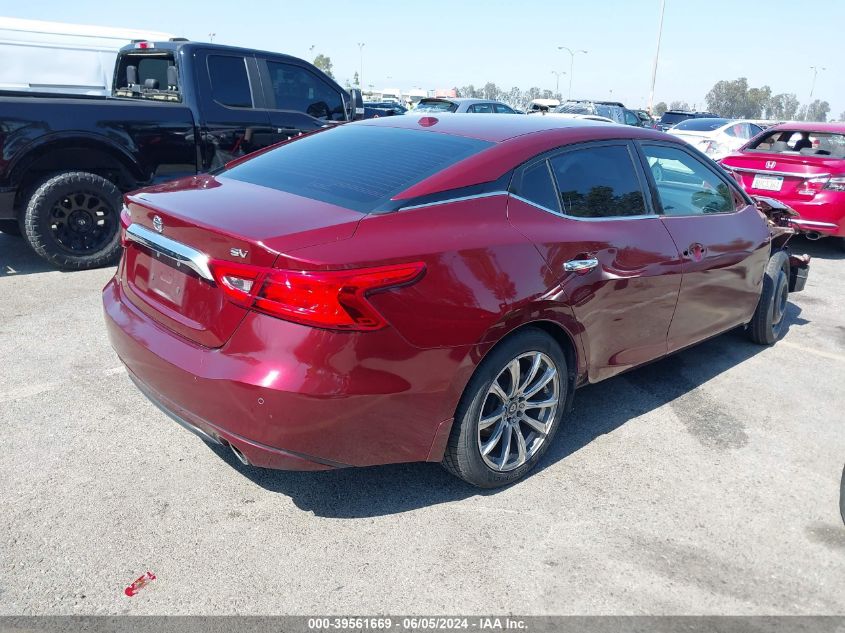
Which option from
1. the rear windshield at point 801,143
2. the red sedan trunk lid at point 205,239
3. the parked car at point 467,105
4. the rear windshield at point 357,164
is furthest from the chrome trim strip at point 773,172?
the parked car at point 467,105

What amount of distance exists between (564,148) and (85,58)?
13.5 m

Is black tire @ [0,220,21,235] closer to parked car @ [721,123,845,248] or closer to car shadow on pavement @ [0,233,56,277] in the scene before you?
car shadow on pavement @ [0,233,56,277]

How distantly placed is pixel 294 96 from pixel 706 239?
5090mm

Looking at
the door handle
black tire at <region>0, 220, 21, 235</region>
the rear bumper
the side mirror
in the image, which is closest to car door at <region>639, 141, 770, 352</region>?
the door handle

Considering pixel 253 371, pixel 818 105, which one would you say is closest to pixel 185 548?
pixel 253 371

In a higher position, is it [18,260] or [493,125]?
[493,125]

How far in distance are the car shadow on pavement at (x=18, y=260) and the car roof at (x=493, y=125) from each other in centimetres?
409

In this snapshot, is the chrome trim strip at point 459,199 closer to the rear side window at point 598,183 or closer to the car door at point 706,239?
the rear side window at point 598,183

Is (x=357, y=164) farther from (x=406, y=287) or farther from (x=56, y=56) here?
(x=56, y=56)

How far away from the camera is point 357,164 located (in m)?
3.26

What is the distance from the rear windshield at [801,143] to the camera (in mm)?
8914

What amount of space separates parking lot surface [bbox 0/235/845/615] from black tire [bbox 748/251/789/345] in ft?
3.44

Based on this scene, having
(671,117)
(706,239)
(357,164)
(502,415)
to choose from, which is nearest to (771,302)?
(706,239)

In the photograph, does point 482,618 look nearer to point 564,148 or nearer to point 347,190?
point 347,190
